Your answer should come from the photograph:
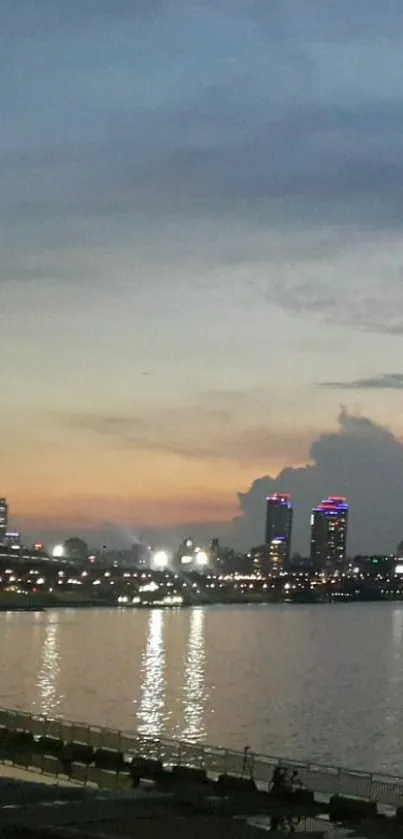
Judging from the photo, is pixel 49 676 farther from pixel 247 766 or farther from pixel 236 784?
pixel 236 784

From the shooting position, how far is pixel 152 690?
62375mm

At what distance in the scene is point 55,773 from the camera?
28094 millimetres

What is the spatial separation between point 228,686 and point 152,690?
4.74 metres

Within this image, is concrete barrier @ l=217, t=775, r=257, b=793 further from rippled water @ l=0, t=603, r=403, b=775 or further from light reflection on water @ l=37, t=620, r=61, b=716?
light reflection on water @ l=37, t=620, r=61, b=716

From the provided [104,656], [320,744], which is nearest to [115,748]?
[320,744]

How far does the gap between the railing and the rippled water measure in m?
10.8

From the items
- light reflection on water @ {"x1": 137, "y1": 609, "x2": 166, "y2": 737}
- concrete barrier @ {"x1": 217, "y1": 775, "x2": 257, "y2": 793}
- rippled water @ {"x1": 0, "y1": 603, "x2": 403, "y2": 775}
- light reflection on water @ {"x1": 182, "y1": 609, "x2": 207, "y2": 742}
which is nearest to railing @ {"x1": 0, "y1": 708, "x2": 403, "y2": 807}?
concrete barrier @ {"x1": 217, "y1": 775, "x2": 257, "y2": 793}

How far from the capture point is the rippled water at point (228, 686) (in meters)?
45.2

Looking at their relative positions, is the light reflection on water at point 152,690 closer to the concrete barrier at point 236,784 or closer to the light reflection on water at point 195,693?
the light reflection on water at point 195,693

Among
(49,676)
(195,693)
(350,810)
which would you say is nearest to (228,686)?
(195,693)

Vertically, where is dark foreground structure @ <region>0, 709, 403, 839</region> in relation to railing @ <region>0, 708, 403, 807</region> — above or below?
below

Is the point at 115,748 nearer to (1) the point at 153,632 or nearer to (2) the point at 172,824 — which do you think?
(2) the point at 172,824

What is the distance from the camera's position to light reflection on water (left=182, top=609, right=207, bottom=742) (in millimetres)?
46062

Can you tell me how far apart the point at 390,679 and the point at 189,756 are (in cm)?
4785
